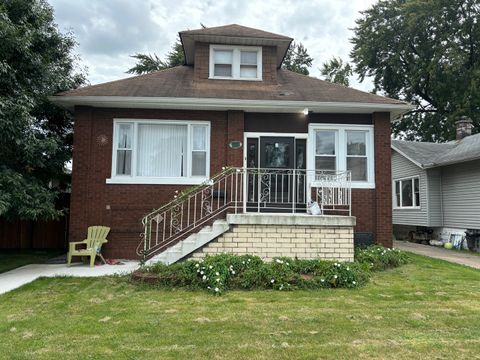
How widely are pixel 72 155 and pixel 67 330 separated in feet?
20.4

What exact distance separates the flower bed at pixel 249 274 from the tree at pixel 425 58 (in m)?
21.2

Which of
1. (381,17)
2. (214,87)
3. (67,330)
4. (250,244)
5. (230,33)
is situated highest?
(381,17)

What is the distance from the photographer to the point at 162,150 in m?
9.23

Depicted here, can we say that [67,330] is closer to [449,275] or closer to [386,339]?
[386,339]

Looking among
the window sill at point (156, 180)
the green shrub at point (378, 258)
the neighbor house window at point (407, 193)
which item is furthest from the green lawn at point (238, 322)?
the neighbor house window at point (407, 193)

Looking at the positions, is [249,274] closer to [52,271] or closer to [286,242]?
Answer: [286,242]

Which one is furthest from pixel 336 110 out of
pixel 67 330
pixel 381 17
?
pixel 381 17

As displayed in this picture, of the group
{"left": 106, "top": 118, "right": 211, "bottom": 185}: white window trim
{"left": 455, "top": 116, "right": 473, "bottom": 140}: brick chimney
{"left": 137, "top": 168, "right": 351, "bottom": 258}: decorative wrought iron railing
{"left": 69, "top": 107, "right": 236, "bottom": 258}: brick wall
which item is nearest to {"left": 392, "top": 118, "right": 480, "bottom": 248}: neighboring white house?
{"left": 455, "top": 116, "right": 473, "bottom": 140}: brick chimney

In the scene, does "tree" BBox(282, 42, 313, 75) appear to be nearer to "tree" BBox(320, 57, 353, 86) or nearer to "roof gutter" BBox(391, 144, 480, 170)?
"tree" BBox(320, 57, 353, 86)

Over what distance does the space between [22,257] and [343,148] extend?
8.76m

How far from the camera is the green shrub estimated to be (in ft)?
25.3

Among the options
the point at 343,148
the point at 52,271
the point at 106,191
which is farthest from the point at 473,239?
the point at 52,271

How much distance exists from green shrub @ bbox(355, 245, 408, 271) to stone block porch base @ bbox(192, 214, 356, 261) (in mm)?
594

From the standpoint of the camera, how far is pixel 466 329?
4.16 meters
